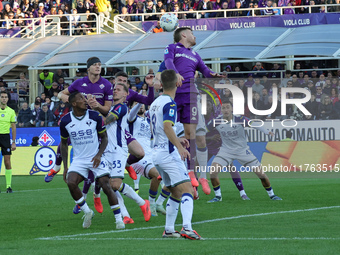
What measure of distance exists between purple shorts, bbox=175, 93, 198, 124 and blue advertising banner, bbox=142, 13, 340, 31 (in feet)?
62.7

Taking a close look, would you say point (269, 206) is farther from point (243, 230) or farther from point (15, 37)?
point (15, 37)

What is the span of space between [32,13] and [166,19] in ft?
→ 85.4

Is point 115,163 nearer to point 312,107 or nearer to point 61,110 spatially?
point 312,107

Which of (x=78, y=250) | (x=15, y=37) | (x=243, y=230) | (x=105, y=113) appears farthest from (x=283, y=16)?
(x=78, y=250)

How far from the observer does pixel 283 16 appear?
101 feet

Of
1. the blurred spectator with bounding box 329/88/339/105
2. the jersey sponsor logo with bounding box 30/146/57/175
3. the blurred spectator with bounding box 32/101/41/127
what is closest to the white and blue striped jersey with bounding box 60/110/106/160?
the blurred spectator with bounding box 329/88/339/105

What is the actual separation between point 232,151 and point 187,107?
10.7 feet

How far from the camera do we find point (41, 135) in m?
26.3

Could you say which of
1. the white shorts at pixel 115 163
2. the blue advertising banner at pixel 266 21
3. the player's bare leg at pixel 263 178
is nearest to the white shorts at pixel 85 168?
the white shorts at pixel 115 163

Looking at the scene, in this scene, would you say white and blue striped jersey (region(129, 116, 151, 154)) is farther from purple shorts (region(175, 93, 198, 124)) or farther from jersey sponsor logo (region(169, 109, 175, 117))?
jersey sponsor logo (region(169, 109, 175, 117))

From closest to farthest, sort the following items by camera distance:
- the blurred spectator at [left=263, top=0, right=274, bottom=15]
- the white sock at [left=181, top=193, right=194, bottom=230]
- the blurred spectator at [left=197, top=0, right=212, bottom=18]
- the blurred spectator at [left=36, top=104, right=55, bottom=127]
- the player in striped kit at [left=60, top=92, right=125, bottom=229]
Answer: the white sock at [left=181, top=193, right=194, bottom=230]
the player in striped kit at [left=60, top=92, right=125, bottom=229]
the blurred spectator at [left=36, top=104, right=55, bottom=127]
the blurred spectator at [left=263, top=0, right=274, bottom=15]
the blurred spectator at [left=197, top=0, right=212, bottom=18]

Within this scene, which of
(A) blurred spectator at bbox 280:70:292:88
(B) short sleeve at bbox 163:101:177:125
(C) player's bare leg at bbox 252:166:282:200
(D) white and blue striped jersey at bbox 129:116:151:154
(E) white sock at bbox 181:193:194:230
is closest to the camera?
(E) white sock at bbox 181:193:194:230

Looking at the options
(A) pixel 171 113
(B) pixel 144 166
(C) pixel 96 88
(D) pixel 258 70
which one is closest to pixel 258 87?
(D) pixel 258 70

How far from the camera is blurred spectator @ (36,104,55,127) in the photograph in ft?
87.7
